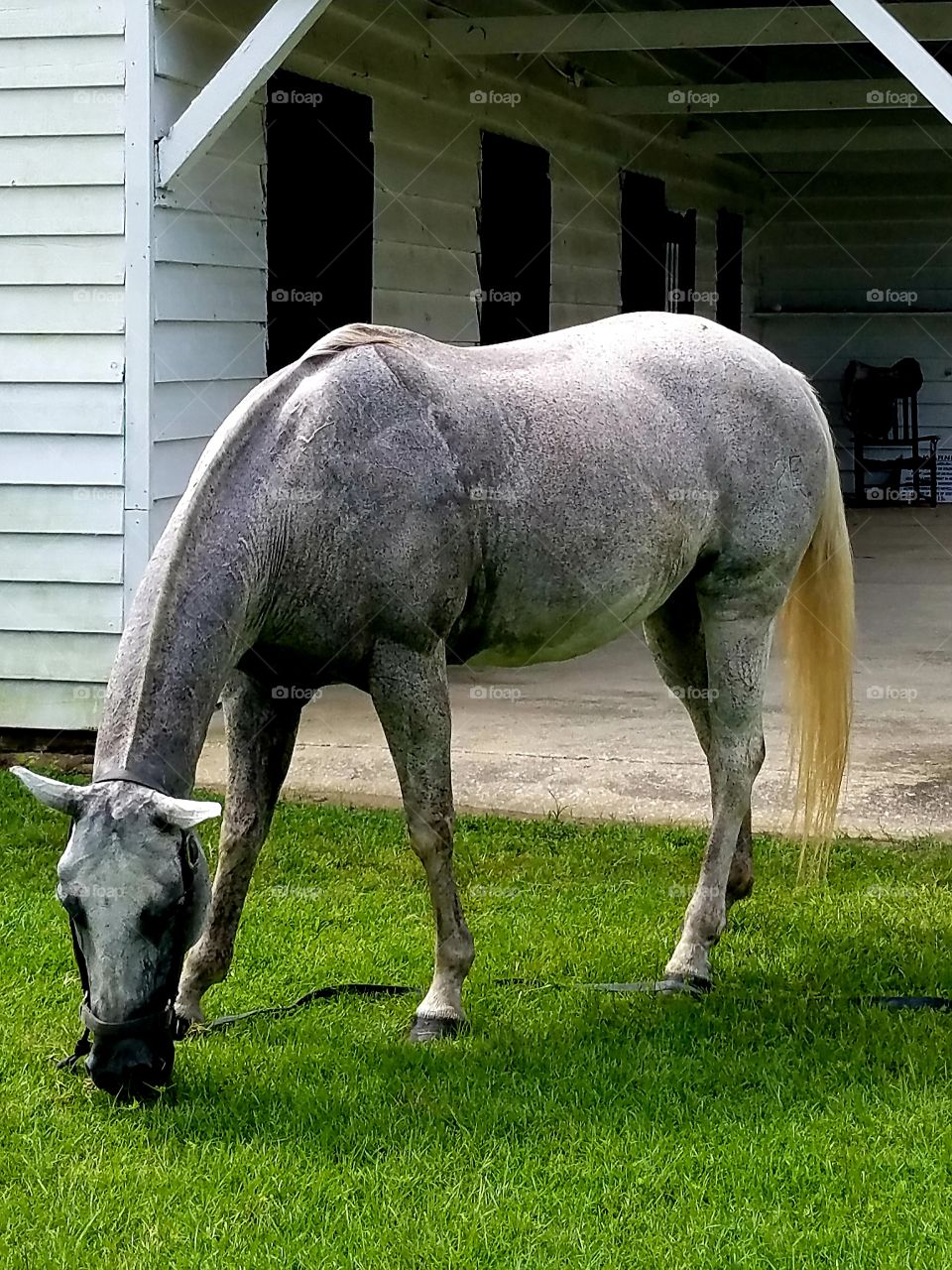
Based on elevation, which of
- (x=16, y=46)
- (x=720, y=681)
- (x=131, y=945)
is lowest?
(x=131, y=945)

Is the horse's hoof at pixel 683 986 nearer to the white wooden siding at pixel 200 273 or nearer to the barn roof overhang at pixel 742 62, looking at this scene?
the barn roof overhang at pixel 742 62

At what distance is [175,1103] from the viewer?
334 cm

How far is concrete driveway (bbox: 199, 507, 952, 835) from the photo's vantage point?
5832 millimetres

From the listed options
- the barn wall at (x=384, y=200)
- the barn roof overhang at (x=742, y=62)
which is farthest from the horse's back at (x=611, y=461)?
the barn wall at (x=384, y=200)

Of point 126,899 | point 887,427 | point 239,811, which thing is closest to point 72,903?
point 126,899

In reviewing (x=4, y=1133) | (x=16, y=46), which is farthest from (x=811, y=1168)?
(x=16, y=46)

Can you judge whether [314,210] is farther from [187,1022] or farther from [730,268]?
[730,268]

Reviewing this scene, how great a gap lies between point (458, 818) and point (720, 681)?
164cm

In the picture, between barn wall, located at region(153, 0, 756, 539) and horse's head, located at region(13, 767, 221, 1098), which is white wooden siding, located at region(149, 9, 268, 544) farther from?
horse's head, located at region(13, 767, 221, 1098)

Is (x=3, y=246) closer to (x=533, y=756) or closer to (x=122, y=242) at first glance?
(x=122, y=242)

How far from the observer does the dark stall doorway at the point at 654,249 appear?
12.4 metres

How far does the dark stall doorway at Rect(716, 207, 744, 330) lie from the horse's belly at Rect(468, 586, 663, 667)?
1167 cm

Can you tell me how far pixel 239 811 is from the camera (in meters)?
3.82

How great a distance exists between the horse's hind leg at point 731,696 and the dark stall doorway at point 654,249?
819cm
